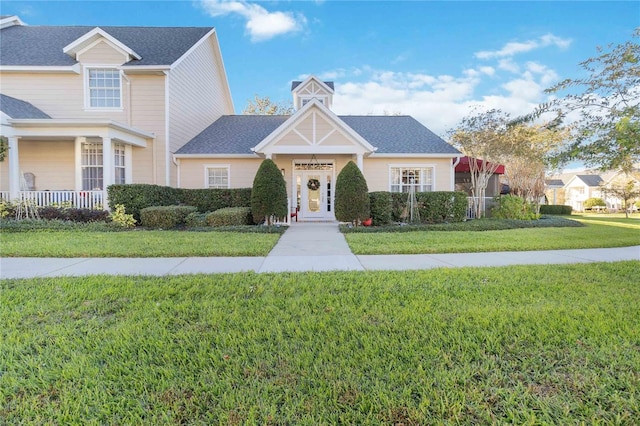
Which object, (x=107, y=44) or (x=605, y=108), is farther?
(x=107, y=44)

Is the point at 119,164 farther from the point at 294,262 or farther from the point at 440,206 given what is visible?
the point at 440,206

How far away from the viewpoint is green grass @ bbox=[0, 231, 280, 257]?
6.54m

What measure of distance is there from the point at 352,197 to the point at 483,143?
8.67 m

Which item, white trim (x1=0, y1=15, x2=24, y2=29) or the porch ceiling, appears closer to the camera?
the porch ceiling

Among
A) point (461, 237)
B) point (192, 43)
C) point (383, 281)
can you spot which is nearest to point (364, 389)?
point (383, 281)

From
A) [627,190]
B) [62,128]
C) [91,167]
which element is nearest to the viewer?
[62,128]

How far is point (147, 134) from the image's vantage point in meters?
13.1

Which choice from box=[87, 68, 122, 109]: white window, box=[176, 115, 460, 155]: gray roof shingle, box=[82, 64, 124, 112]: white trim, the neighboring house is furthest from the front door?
the neighboring house

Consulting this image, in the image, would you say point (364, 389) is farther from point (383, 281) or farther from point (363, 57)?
point (363, 57)

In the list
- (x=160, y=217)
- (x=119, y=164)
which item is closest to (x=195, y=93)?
(x=119, y=164)

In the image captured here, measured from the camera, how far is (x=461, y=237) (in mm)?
8867

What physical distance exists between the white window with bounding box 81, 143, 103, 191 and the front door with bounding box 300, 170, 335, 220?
8.64 m

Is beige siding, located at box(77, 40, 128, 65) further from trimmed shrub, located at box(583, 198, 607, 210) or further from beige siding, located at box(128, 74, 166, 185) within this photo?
trimmed shrub, located at box(583, 198, 607, 210)

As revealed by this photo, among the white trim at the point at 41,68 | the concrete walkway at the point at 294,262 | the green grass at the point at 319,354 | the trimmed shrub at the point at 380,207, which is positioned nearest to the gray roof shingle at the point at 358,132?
the trimmed shrub at the point at 380,207
